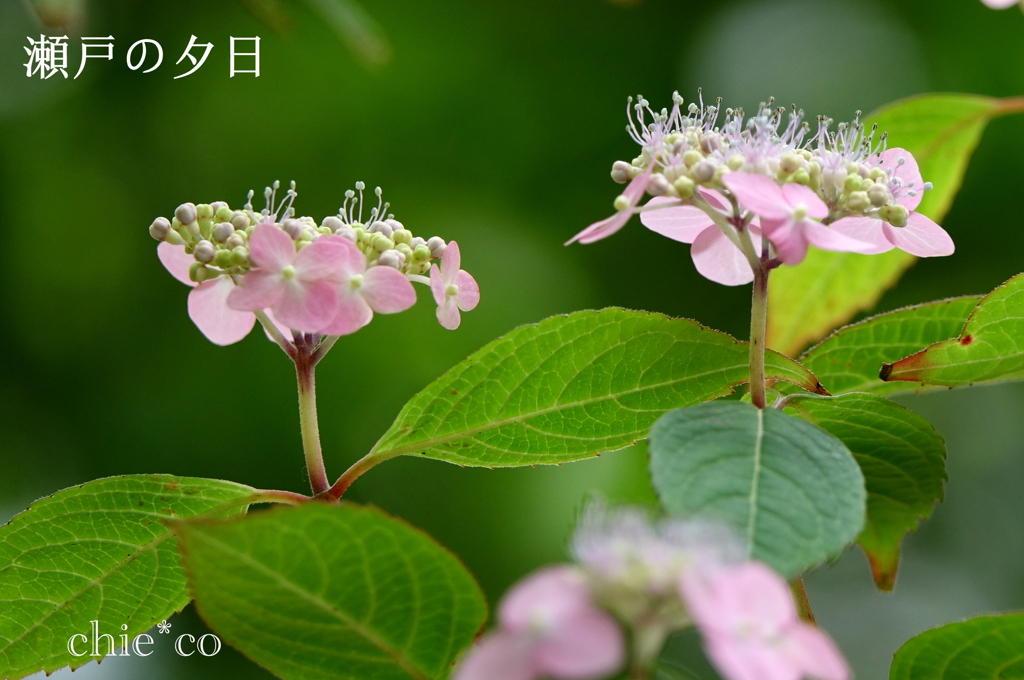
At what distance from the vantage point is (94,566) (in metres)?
0.59

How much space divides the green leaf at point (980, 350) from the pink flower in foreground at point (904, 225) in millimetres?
45

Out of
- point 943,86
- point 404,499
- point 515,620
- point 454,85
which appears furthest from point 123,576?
point 943,86

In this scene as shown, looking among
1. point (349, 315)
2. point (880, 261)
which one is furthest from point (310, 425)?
point (880, 261)

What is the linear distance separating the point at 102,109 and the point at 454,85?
1001mm

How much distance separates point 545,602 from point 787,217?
253 mm

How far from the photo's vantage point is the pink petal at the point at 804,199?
0.47 meters

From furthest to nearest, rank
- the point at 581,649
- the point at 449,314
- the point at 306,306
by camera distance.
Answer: the point at 449,314 < the point at 306,306 < the point at 581,649

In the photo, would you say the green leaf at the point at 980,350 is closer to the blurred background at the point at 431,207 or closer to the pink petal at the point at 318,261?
the pink petal at the point at 318,261

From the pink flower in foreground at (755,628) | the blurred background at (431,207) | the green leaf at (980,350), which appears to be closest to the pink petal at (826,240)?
the green leaf at (980,350)

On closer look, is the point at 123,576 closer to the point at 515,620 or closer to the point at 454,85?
the point at 515,620

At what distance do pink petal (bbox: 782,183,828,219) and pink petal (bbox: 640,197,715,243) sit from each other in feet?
0.37

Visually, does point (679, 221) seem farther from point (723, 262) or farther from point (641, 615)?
point (641, 615)

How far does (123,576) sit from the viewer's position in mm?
583

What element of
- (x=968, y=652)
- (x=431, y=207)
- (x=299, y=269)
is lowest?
(x=968, y=652)
